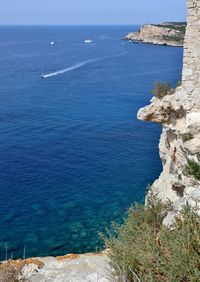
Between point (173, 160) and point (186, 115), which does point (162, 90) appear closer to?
point (173, 160)

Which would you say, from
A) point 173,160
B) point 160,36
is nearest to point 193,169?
point 173,160

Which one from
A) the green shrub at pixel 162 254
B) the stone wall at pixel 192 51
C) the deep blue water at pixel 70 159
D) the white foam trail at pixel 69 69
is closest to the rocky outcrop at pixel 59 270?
the green shrub at pixel 162 254

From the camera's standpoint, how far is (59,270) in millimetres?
8680

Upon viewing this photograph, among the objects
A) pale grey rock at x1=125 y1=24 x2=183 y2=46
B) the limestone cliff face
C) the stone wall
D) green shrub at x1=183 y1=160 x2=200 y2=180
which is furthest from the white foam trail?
green shrub at x1=183 y1=160 x2=200 y2=180

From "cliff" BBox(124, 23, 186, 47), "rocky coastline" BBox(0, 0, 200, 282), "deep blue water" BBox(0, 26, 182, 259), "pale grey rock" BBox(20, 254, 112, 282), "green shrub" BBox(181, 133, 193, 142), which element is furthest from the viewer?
"cliff" BBox(124, 23, 186, 47)

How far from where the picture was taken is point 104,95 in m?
49.9

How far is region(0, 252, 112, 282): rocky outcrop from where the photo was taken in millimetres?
8078

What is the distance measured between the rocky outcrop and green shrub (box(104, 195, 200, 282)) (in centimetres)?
74

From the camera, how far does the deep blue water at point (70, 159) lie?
21.0 meters

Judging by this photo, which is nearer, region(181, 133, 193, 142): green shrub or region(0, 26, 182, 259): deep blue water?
region(181, 133, 193, 142): green shrub

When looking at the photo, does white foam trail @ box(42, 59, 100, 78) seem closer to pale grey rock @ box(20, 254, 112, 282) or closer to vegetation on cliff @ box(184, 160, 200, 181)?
vegetation on cliff @ box(184, 160, 200, 181)

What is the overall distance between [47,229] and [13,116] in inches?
891

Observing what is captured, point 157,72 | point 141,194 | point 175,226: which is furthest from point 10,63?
point 175,226

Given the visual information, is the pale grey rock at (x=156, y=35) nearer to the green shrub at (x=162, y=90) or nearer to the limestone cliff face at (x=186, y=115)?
the green shrub at (x=162, y=90)
